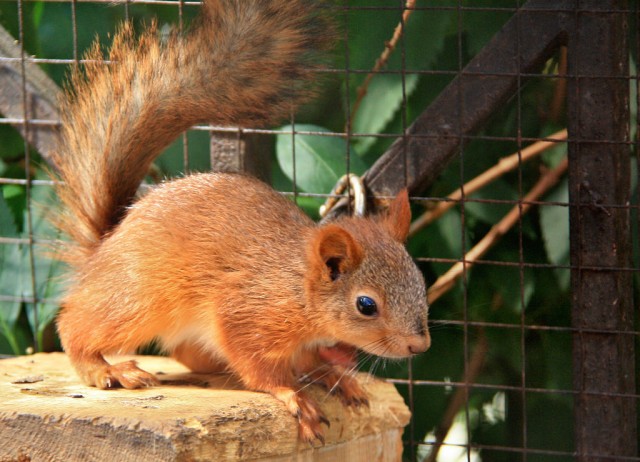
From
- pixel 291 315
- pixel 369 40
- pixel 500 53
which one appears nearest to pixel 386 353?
pixel 291 315

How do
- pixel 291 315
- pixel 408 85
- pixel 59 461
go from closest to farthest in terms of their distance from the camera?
1. pixel 59 461
2. pixel 291 315
3. pixel 408 85

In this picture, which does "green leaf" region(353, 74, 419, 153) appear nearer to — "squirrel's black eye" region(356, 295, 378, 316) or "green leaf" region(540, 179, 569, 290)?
"green leaf" region(540, 179, 569, 290)

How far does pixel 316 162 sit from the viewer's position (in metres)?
2.98

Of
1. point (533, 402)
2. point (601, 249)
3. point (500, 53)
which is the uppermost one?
point (500, 53)

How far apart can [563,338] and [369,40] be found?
0.99 metres

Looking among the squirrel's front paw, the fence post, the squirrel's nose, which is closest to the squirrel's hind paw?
the squirrel's front paw

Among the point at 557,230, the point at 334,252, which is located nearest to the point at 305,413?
the point at 334,252

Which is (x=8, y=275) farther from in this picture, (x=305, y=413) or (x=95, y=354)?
(x=305, y=413)

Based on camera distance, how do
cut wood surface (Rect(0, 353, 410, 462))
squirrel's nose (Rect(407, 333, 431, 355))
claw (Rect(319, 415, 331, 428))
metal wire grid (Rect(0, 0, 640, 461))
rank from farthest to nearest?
metal wire grid (Rect(0, 0, 640, 461)) → claw (Rect(319, 415, 331, 428)) → squirrel's nose (Rect(407, 333, 431, 355)) → cut wood surface (Rect(0, 353, 410, 462))

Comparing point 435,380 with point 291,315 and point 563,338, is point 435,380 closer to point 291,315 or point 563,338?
point 563,338

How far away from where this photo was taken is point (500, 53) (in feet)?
8.71

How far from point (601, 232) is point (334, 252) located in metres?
0.73

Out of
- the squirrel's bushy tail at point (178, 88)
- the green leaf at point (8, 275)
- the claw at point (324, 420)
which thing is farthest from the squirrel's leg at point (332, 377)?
the green leaf at point (8, 275)

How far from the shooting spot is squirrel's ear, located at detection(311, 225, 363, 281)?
Answer: 7.39ft
